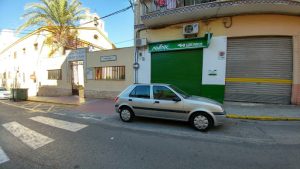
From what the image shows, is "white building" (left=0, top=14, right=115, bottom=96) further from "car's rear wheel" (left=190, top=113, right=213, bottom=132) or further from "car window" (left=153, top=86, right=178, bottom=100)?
"car's rear wheel" (left=190, top=113, right=213, bottom=132)

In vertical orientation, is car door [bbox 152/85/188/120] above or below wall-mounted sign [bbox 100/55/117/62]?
below

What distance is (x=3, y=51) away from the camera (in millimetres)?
29859

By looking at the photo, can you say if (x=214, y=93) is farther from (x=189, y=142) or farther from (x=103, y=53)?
(x=103, y=53)

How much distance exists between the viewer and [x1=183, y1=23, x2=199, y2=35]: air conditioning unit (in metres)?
10.1

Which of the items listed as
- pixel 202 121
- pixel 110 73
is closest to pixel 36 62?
pixel 110 73

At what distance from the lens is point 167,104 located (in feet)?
19.7

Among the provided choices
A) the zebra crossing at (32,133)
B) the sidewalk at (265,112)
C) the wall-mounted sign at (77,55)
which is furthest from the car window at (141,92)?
the wall-mounted sign at (77,55)

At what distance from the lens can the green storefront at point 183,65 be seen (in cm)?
1010

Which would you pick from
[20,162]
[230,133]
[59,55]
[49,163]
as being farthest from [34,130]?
[59,55]

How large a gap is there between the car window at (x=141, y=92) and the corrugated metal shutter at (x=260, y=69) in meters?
5.69

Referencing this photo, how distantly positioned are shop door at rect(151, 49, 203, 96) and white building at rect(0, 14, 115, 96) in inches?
279

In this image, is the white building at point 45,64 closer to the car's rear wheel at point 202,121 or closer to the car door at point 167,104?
the car door at point 167,104

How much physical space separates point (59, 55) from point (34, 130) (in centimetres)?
1471

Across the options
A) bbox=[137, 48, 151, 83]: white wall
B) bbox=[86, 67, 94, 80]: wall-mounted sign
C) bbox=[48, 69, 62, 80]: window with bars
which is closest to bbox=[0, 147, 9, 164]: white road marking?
bbox=[137, 48, 151, 83]: white wall
